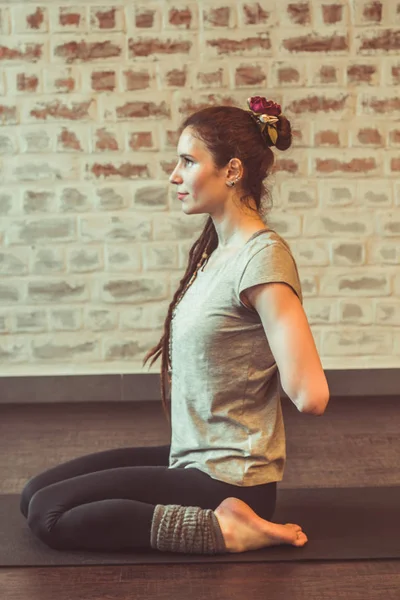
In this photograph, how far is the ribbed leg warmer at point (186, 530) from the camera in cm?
244

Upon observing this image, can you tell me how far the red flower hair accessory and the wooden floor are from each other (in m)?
1.11

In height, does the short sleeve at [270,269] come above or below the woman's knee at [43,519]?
above

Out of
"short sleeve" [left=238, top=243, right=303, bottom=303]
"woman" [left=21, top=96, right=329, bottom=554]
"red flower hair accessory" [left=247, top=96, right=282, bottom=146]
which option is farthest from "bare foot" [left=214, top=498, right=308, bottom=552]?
"red flower hair accessory" [left=247, top=96, right=282, bottom=146]

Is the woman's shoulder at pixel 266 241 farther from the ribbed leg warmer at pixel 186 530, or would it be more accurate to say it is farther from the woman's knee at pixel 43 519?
the woman's knee at pixel 43 519

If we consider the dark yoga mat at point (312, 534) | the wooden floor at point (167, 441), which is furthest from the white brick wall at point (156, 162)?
the dark yoga mat at point (312, 534)

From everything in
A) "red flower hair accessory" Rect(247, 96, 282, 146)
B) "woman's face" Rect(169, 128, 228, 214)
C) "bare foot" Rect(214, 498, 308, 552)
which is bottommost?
"bare foot" Rect(214, 498, 308, 552)

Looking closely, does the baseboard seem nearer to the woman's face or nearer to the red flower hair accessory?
the woman's face

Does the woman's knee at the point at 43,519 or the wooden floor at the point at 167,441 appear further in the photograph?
the woman's knee at the point at 43,519

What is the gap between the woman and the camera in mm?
2432

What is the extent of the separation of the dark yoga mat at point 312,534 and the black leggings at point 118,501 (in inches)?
1.8

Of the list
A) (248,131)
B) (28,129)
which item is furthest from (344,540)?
(28,129)

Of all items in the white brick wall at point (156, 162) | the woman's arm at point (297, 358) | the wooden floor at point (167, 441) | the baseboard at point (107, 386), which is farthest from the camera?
the baseboard at point (107, 386)

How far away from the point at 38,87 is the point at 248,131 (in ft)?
7.26

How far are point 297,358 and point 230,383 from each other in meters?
0.29
